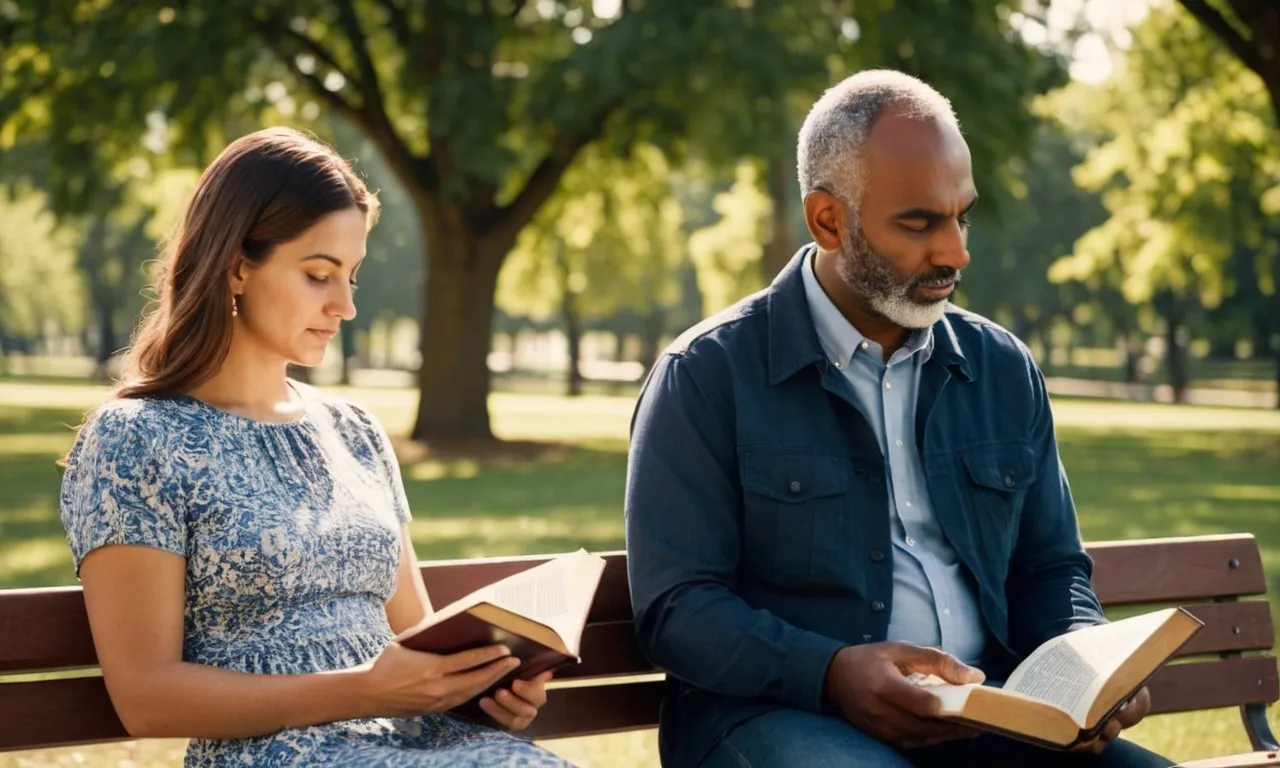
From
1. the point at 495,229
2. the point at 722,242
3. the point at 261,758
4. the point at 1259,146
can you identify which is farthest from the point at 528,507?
the point at 722,242

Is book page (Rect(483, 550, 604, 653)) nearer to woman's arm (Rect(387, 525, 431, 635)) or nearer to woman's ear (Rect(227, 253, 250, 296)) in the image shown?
woman's arm (Rect(387, 525, 431, 635))

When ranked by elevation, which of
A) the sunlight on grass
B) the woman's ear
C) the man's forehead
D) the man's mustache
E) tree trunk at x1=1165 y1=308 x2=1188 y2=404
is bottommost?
the sunlight on grass

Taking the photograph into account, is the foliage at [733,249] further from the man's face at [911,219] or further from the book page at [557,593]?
the book page at [557,593]

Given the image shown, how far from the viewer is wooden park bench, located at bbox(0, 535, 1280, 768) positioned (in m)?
3.25

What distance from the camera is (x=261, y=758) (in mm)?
2910

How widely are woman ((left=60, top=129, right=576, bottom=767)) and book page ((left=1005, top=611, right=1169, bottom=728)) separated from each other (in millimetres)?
952

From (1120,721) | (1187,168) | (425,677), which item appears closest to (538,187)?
(1187,168)

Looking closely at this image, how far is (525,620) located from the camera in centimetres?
263

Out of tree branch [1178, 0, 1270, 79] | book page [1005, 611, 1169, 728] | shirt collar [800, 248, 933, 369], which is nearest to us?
book page [1005, 611, 1169, 728]

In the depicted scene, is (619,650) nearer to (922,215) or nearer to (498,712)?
(498,712)

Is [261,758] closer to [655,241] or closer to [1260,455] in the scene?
[1260,455]

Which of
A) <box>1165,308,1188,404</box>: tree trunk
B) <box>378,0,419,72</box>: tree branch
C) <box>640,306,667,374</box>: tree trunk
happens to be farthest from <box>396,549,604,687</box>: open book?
<box>640,306,667,374</box>: tree trunk

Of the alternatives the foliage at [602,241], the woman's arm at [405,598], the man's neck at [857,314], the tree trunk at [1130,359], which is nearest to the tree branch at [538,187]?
Answer: the foliage at [602,241]

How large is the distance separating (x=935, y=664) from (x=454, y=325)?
1966 centimetres
